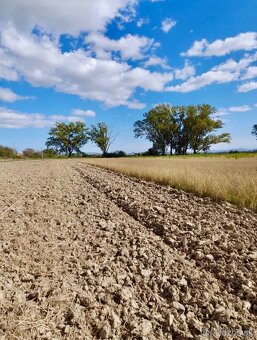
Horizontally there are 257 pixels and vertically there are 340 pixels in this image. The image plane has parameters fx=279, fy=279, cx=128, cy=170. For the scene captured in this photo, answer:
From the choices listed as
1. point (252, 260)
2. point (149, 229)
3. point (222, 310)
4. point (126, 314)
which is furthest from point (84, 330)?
point (149, 229)

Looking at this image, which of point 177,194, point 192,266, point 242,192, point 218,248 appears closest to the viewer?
point 192,266

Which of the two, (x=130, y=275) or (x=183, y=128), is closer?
(x=130, y=275)

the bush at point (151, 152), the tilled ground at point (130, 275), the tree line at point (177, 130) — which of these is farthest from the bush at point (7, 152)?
the tilled ground at point (130, 275)

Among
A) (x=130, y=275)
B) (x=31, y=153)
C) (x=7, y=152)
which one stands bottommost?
(x=130, y=275)

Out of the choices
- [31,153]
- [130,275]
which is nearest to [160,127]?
[31,153]

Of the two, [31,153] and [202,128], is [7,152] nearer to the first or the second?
[31,153]

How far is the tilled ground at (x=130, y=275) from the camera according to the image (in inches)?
106

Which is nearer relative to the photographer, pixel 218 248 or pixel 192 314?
pixel 192 314

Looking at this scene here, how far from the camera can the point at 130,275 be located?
3.64 m

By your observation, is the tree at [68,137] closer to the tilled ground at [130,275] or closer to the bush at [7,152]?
the bush at [7,152]

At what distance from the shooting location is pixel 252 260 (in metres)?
3.90

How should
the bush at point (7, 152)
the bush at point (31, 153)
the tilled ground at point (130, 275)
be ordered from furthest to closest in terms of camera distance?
1. the bush at point (31, 153)
2. the bush at point (7, 152)
3. the tilled ground at point (130, 275)

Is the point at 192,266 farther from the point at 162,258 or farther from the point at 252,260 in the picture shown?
the point at 252,260

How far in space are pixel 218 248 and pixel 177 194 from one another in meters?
4.78
